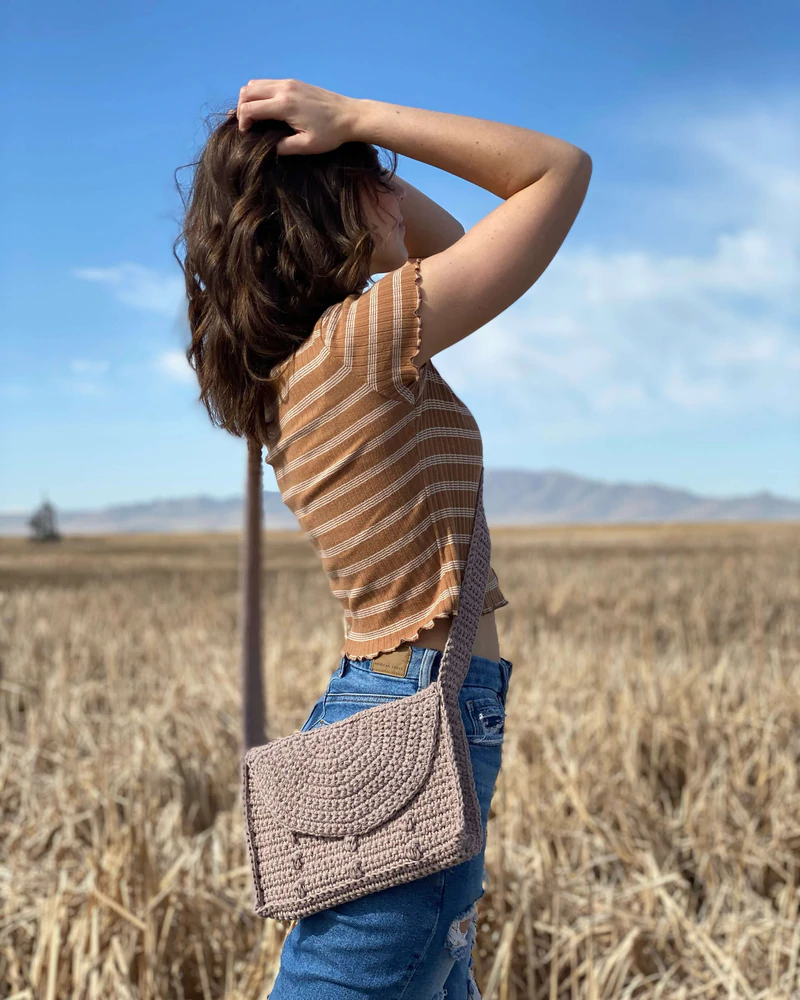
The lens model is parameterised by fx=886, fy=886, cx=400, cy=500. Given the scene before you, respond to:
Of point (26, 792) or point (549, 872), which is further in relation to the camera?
point (26, 792)

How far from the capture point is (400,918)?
1058mm

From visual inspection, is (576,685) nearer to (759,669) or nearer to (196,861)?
(759,669)

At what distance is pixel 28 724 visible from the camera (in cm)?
417

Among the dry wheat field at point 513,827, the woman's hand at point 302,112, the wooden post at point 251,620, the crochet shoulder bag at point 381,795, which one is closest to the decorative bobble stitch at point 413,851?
the crochet shoulder bag at point 381,795

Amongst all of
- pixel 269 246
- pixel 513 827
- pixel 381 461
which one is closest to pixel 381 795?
pixel 381 461

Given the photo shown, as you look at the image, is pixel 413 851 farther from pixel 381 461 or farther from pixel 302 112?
pixel 302 112

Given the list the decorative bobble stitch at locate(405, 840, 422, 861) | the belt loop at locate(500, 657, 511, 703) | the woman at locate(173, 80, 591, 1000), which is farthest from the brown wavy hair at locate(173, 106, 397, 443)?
the decorative bobble stitch at locate(405, 840, 422, 861)

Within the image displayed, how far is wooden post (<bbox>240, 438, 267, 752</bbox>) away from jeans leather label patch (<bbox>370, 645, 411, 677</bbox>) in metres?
1.93

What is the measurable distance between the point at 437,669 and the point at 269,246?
57 cm

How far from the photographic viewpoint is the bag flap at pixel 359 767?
105 centimetres

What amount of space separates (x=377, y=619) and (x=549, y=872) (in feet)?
5.65

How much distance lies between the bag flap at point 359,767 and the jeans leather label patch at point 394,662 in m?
0.04

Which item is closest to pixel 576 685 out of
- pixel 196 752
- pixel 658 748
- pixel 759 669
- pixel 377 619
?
pixel 658 748

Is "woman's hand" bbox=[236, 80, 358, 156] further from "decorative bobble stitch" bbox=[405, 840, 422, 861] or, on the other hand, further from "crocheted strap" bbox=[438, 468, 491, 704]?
"decorative bobble stitch" bbox=[405, 840, 422, 861]
